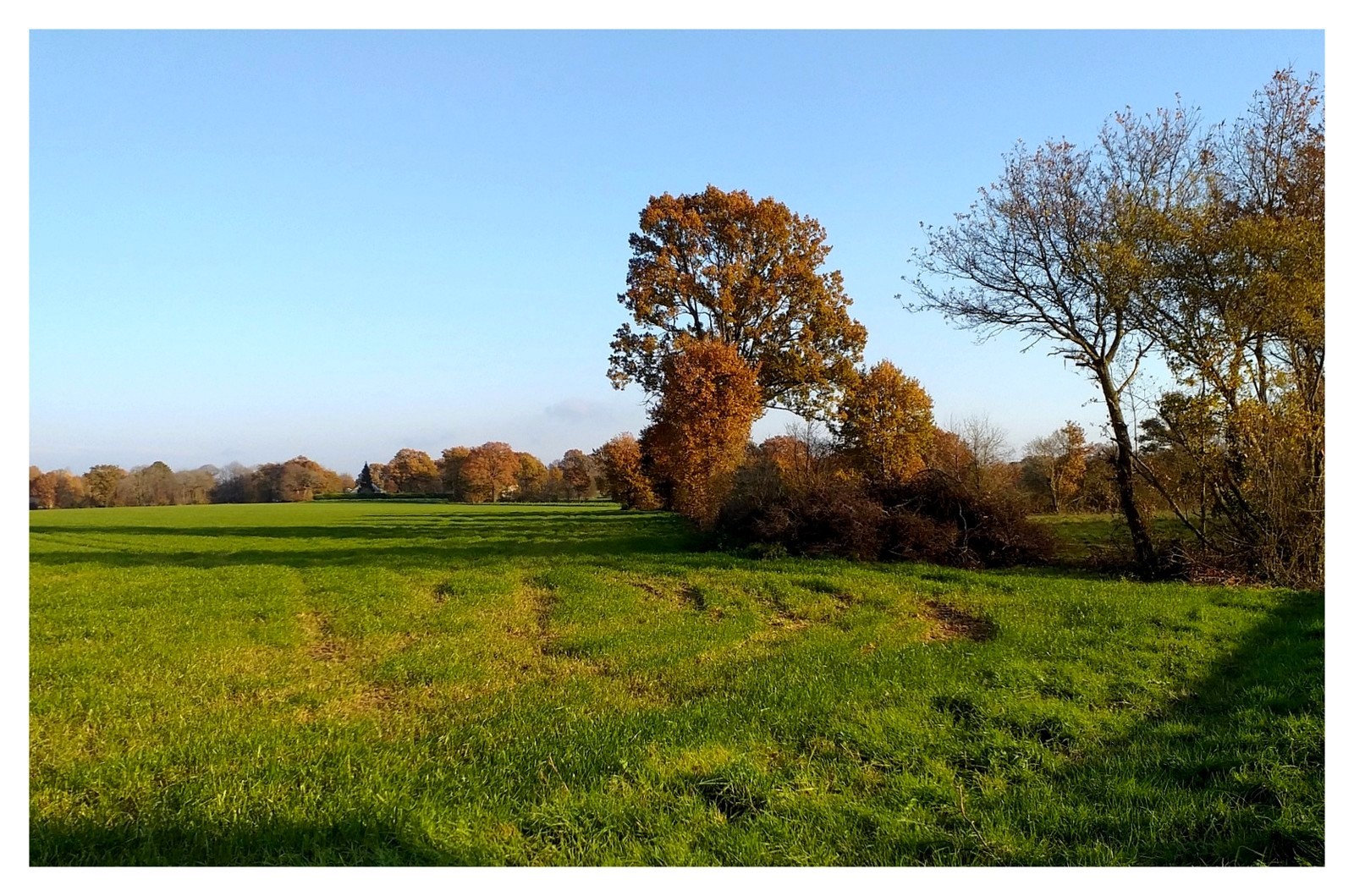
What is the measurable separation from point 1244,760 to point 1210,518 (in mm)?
12095

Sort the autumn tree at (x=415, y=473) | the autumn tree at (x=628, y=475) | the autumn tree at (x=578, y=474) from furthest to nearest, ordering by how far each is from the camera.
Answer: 1. the autumn tree at (x=415, y=473)
2. the autumn tree at (x=578, y=474)
3. the autumn tree at (x=628, y=475)

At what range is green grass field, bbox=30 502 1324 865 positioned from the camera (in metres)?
4.08

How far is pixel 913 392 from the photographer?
90.1 feet

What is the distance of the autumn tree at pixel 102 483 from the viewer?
53344mm

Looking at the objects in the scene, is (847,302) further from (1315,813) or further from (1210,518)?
(1315,813)

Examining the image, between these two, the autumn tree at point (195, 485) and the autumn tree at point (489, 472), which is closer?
the autumn tree at point (195, 485)

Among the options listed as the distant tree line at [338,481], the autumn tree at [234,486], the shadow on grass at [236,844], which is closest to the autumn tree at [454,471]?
the distant tree line at [338,481]

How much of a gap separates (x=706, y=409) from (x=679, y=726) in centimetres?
1820

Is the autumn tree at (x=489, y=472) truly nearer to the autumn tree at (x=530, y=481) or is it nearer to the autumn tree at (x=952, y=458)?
the autumn tree at (x=530, y=481)

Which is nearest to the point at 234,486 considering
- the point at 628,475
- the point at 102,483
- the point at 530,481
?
the point at 102,483

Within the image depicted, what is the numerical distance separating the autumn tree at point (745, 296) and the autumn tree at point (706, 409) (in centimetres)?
183

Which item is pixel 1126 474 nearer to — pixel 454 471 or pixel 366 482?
pixel 454 471

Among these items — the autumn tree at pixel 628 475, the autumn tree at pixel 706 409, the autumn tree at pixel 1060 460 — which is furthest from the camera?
the autumn tree at pixel 628 475
